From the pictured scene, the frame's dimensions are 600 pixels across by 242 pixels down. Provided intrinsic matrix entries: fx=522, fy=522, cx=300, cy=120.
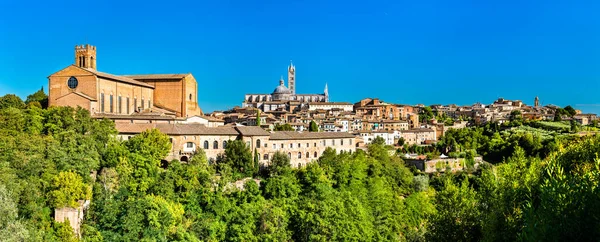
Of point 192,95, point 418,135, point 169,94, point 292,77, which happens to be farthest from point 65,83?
point 292,77

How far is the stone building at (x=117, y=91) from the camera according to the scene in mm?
38219

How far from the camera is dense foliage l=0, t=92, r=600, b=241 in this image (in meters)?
17.4

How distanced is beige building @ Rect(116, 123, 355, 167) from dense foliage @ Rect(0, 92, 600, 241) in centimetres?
127

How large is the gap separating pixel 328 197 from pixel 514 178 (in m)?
13.8

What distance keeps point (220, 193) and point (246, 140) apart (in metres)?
9.14

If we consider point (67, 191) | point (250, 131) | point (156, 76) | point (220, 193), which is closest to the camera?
point (67, 191)

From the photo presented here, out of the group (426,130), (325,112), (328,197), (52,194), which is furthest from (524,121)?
(52,194)

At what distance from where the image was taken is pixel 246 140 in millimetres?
38375

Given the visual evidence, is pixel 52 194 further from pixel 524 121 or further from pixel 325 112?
pixel 524 121

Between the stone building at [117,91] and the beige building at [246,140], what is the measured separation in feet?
13.8

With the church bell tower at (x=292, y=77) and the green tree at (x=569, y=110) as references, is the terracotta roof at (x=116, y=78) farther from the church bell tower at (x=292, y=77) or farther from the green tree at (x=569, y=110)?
the church bell tower at (x=292, y=77)

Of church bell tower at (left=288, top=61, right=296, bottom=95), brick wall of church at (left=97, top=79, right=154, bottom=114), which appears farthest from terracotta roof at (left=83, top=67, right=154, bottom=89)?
church bell tower at (left=288, top=61, right=296, bottom=95)

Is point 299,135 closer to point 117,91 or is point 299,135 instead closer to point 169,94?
point 169,94

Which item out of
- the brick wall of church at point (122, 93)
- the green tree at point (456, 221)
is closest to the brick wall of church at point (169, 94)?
the brick wall of church at point (122, 93)
